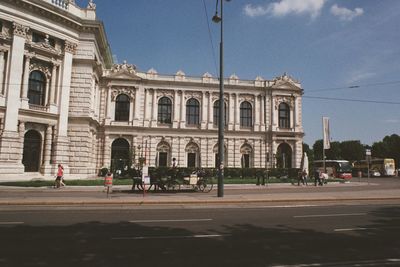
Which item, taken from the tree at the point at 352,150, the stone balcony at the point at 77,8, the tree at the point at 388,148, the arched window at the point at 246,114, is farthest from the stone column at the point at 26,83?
the tree at the point at 352,150

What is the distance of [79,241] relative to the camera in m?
7.43

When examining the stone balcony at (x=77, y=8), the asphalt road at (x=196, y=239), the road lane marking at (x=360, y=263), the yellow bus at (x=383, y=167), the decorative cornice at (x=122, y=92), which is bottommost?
the asphalt road at (x=196, y=239)

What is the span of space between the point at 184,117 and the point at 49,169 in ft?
77.3

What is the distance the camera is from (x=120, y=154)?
46.7 metres

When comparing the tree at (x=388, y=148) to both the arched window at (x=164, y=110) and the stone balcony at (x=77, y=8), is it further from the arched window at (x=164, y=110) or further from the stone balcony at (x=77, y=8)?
the stone balcony at (x=77, y=8)

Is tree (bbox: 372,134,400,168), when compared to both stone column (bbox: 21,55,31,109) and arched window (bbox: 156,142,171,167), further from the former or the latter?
stone column (bbox: 21,55,31,109)

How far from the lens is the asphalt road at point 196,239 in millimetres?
5996

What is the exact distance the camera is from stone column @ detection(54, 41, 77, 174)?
32094mm

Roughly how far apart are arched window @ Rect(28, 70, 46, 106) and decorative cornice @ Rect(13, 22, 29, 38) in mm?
3702

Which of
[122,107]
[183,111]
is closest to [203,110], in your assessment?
[183,111]

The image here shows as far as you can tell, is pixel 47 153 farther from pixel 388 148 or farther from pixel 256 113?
pixel 388 148

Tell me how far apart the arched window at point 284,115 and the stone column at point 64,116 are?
33.7m

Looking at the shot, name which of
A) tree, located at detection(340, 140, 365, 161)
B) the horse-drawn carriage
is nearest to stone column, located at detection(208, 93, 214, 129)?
the horse-drawn carriage

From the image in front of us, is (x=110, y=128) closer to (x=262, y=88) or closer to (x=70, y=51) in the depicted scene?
(x=70, y=51)
